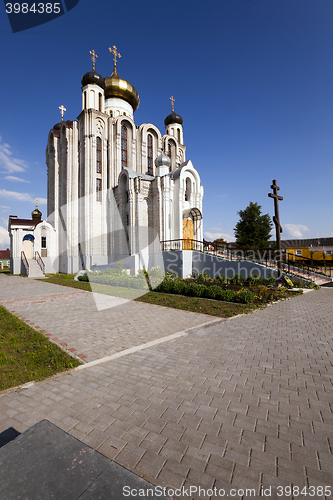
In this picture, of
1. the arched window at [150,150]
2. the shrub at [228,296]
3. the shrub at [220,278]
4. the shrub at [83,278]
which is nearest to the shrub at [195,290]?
the shrub at [228,296]

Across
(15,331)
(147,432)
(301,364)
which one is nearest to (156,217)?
(15,331)

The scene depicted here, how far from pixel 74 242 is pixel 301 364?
23861 millimetres

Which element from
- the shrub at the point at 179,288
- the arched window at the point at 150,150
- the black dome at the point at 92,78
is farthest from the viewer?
the arched window at the point at 150,150

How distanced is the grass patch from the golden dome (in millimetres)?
29408

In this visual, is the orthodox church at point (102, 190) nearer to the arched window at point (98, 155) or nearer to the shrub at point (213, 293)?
the arched window at point (98, 155)

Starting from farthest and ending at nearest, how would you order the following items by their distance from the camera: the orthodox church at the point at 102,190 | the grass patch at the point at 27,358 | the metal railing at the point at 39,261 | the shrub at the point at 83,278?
the metal railing at the point at 39,261 → the orthodox church at the point at 102,190 → the shrub at the point at 83,278 → the grass patch at the point at 27,358

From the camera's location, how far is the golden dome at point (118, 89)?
27406 millimetres

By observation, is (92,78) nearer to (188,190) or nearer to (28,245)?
(188,190)

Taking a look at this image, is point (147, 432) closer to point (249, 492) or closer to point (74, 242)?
point (249, 492)

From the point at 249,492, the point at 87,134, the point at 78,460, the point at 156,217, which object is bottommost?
the point at 249,492

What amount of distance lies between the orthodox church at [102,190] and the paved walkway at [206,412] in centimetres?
1577

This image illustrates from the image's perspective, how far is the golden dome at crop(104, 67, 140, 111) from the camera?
2741 cm

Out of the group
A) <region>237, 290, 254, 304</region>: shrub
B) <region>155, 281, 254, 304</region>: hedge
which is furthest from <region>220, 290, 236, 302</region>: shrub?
<region>237, 290, 254, 304</region>: shrub

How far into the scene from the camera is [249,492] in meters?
1.96
